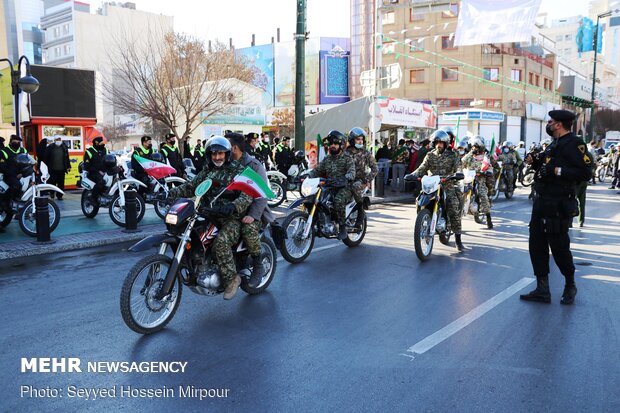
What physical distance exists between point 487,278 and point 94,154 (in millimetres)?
8994

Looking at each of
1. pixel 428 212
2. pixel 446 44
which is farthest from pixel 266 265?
pixel 446 44

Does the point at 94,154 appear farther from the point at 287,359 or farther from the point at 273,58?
the point at 273,58

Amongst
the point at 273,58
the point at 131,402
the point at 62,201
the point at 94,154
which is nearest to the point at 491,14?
the point at 94,154

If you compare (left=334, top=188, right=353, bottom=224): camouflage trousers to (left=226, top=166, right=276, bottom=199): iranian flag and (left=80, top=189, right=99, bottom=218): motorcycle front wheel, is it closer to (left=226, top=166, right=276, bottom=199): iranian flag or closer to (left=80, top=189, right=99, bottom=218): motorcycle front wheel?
(left=226, top=166, right=276, bottom=199): iranian flag

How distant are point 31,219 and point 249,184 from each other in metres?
6.44

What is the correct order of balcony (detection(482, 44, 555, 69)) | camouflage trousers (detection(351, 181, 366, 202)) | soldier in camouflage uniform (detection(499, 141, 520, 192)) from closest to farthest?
1. camouflage trousers (detection(351, 181, 366, 202))
2. soldier in camouflage uniform (detection(499, 141, 520, 192))
3. balcony (detection(482, 44, 555, 69))

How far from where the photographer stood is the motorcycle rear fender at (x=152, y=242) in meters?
4.75

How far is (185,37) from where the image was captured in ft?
87.0

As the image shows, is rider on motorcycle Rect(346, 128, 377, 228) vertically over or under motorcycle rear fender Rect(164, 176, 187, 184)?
over

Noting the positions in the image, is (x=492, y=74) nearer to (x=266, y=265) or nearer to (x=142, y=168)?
(x=142, y=168)

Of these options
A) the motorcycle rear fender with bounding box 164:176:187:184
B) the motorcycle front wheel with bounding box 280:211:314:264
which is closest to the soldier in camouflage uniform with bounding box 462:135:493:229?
the motorcycle front wheel with bounding box 280:211:314:264

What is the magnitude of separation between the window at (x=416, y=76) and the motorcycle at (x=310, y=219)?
156 feet

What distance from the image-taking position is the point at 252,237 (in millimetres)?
5566

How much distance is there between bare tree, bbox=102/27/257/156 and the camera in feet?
81.9
